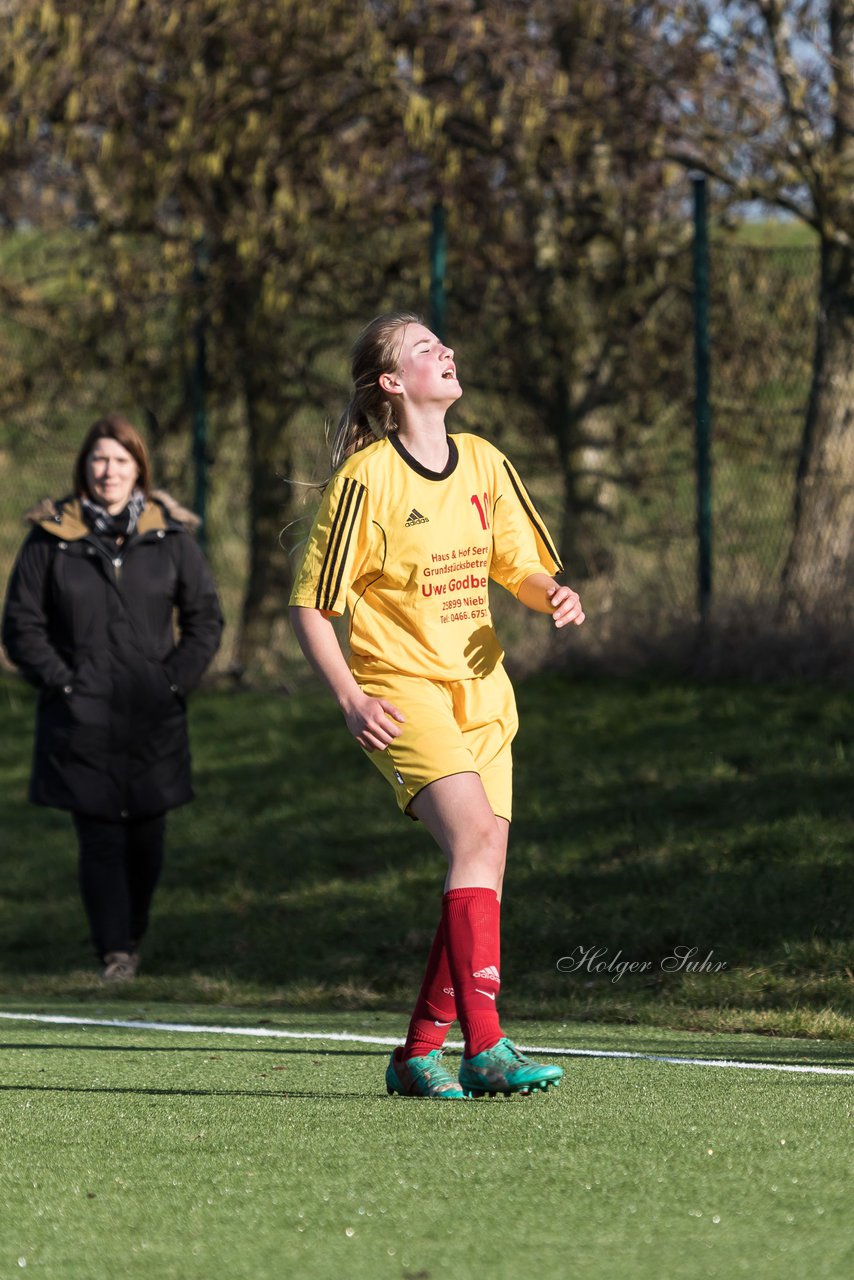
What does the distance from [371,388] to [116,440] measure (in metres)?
3.25

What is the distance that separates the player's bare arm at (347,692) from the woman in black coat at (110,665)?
3.50m

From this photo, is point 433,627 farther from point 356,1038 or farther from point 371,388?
point 356,1038

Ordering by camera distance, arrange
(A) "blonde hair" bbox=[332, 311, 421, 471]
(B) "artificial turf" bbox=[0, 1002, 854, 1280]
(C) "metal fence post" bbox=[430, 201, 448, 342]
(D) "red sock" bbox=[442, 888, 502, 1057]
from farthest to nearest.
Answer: (C) "metal fence post" bbox=[430, 201, 448, 342] < (A) "blonde hair" bbox=[332, 311, 421, 471] < (D) "red sock" bbox=[442, 888, 502, 1057] < (B) "artificial turf" bbox=[0, 1002, 854, 1280]

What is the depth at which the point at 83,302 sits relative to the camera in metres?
13.9

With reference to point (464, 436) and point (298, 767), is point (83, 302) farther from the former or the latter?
point (464, 436)

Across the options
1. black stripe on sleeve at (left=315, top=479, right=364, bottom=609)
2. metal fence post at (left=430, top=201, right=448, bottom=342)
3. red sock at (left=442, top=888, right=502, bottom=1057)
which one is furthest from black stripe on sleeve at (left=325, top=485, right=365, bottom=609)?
metal fence post at (left=430, top=201, right=448, bottom=342)

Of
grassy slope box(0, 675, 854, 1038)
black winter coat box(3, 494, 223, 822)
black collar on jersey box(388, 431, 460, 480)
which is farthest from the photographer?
black winter coat box(3, 494, 223, 822)

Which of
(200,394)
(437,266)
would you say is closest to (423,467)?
(437,266)

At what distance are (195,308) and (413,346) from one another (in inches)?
341

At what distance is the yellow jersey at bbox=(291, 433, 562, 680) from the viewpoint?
473 cm

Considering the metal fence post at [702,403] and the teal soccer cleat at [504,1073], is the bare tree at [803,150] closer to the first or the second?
the metal fence post at [702,403]

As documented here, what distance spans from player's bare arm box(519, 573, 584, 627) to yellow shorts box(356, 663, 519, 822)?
0.19 metres

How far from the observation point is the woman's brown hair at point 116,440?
806 cm

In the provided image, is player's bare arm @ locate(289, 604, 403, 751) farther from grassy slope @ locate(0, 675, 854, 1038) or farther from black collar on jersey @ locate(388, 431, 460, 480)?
grassy slope @ locate(0, 675, 854, 1038)
